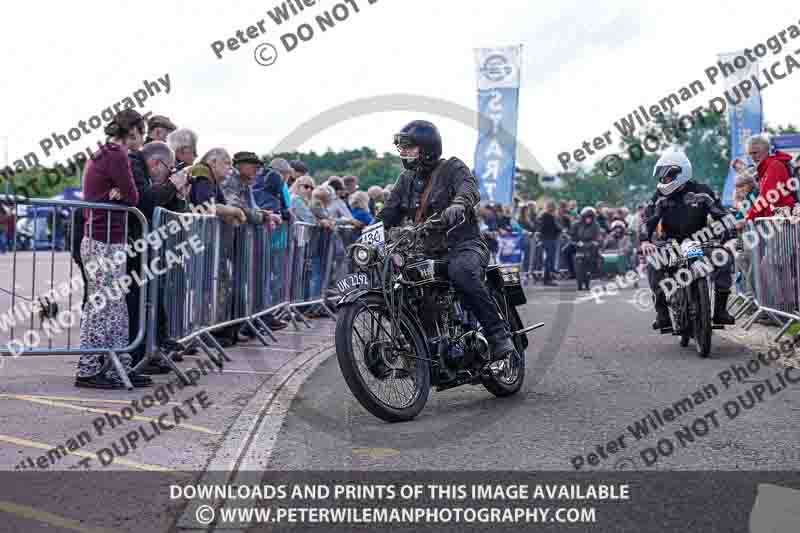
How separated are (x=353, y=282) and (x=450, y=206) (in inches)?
33.2

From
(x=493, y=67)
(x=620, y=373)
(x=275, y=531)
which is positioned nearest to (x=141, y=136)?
(x=620, y=373)

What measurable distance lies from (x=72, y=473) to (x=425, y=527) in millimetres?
1872

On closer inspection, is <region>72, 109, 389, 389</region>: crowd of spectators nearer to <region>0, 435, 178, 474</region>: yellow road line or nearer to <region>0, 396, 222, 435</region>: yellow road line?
<region>0, 396, 222, 435</region>: yellow road line

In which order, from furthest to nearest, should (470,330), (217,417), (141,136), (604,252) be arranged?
(604,252) → (141,136) → (470,330) → (217,417)

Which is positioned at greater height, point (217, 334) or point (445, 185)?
point (445, 185)

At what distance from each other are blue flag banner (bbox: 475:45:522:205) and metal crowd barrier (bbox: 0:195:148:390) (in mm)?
18562

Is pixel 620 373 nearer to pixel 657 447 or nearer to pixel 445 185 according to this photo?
pixel 445 185

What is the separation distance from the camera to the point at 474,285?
24.1 feet

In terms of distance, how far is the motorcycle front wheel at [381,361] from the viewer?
21.5 ft

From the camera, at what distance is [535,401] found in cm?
769

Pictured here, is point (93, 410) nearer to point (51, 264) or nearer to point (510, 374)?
point (51, 264)

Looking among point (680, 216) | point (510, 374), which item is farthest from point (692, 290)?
point (510, 374)

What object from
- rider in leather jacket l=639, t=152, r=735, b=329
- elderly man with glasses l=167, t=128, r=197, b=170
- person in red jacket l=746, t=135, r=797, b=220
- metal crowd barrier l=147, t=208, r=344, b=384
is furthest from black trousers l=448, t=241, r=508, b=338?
person in red jacket l=746, t=135, r=797, b=220

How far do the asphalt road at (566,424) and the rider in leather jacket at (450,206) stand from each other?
2.06 ft
